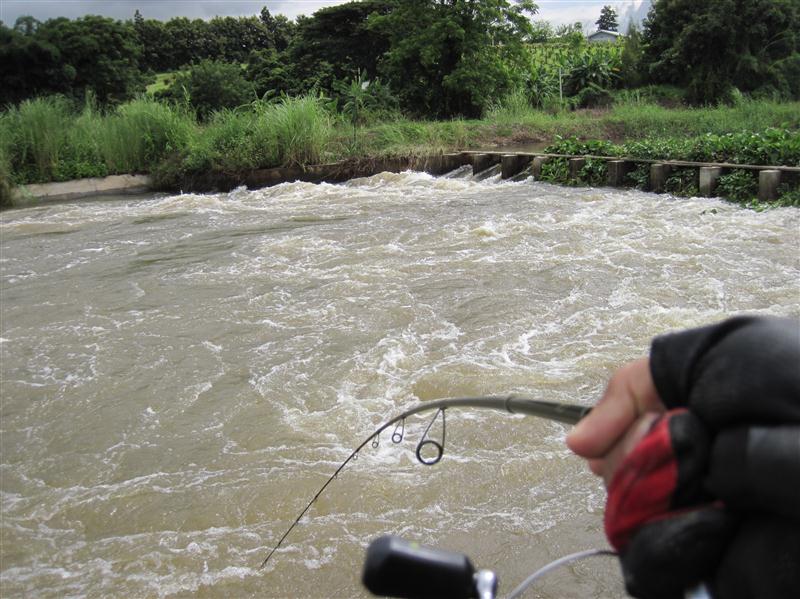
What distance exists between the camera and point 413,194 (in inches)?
546

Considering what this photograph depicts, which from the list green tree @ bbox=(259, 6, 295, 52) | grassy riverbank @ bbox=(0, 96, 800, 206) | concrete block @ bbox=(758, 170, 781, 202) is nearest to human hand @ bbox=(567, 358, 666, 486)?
concrete block @ bbox=(758, 170, 781, 202)

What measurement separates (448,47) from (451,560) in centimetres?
2460

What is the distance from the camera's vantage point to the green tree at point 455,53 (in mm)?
23094

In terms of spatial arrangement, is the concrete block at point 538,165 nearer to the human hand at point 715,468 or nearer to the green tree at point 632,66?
the human hand at point 715,468

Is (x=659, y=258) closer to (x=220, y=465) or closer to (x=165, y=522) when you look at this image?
(x=220, y=465)

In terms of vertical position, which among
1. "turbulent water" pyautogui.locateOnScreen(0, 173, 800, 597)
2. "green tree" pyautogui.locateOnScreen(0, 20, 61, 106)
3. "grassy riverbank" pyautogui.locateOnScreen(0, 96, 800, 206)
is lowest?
"turbulent water" pyautogui.locateOnScreen(0, 173, 800, 597)

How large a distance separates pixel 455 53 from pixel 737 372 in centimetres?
2480

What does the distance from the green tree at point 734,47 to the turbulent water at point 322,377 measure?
20902mm

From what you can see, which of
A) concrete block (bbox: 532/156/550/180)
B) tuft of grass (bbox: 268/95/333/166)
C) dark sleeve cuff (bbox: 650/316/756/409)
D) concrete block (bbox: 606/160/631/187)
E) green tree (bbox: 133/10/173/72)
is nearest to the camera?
dark sleeve cuff (bbox: 650/316/756/409)

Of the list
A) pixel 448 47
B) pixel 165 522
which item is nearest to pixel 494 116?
pixel 448 47

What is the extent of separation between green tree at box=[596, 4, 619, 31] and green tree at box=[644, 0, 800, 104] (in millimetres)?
41819

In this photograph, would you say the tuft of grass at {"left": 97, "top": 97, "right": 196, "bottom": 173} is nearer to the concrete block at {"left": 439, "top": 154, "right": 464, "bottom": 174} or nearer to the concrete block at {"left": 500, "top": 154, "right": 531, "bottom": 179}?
the concrete block at {"left": 439, "top": 154, "right": 464, "bottom": 174}

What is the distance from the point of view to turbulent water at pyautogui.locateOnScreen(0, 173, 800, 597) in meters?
3.29

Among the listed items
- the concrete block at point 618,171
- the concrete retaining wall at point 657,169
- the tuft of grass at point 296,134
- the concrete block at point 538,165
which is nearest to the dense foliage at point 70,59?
the tuft of grass at point 296,134
